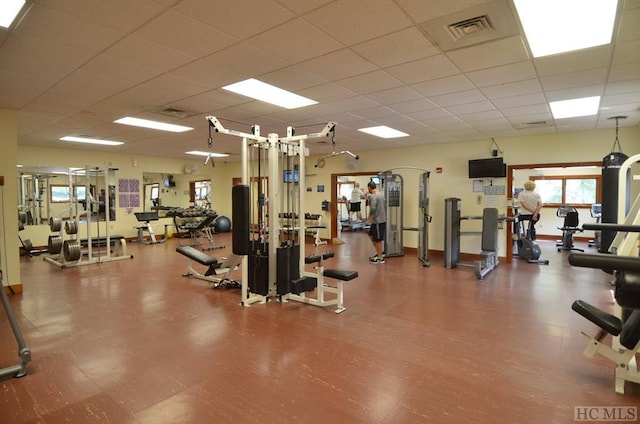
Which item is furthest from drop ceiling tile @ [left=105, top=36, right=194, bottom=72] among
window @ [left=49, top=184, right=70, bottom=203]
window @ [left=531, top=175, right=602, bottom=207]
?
window @ [left=531, top=175, right=602, bottom=207]

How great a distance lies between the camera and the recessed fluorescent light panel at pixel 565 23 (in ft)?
7.09

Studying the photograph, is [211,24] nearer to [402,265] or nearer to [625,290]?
[625,290]

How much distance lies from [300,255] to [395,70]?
2330mm

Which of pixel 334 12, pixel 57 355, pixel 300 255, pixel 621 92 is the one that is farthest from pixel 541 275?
pixel 57 355

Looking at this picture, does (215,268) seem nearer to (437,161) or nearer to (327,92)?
(327,92)

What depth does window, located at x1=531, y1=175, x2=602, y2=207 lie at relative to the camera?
10.1 m

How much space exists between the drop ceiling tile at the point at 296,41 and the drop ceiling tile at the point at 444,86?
134cm

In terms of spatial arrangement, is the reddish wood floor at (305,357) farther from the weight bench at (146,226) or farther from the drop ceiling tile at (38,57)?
the weight bench at (146,226)

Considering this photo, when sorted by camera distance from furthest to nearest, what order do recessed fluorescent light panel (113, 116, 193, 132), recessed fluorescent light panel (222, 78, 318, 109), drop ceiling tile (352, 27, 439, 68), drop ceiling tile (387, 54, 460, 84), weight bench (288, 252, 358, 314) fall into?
recessed fluorescent light panel (113, 116, 193, 132) < weight bench (288, 252, 358, 314) < recessed fluorescent light panel (222, 78, 318, 109) < drop ceiling tile (387, 54, 460, 84) < drop ceiling tile (352, 27, 439, 68)

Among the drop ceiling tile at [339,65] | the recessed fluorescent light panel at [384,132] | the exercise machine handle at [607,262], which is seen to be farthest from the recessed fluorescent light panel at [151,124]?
the exercise machine handle at [607,262]

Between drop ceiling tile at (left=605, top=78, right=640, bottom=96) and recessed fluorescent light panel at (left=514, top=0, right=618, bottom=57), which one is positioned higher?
recessed fluorescent light panel at (left=514, top=0, right=618, bottom=57)

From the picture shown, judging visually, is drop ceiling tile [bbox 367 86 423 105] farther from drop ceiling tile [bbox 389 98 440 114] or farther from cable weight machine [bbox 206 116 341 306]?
cable weight machine [bbox 206 116 341 306]

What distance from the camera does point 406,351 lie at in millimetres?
2828

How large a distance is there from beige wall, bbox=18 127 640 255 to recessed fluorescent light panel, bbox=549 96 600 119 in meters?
1.49
